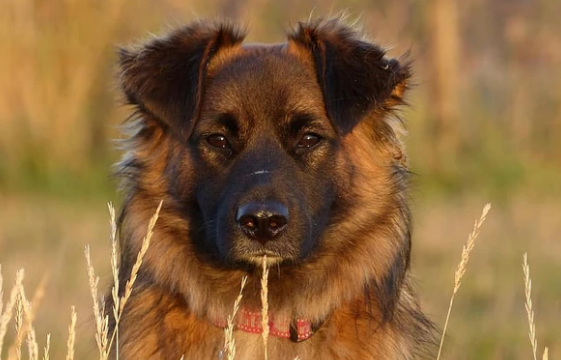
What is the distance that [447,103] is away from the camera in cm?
1582

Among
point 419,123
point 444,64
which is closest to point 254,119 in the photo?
point 419,123

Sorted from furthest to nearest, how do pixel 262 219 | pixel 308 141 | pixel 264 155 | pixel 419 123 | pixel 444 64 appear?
pixel 444 64, pixel 419 123, pixel 308 141, pixel 264 155, pixel 262 219

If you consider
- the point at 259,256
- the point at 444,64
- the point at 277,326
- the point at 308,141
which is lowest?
the point at 277,326

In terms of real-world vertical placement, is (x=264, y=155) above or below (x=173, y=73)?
below

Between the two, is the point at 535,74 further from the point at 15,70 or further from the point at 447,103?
the point at 15,70

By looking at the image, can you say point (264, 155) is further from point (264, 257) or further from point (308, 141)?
point (264, 257)

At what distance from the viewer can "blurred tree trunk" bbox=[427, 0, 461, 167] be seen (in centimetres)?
1564

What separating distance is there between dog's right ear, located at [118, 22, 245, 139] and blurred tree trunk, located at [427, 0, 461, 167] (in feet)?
36.0

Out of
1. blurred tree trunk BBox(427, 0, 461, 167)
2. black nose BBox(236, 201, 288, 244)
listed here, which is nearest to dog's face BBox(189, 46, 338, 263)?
black nose BBox(236, 201, 288, 244)

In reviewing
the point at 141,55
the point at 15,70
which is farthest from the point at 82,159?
the point at 141,55

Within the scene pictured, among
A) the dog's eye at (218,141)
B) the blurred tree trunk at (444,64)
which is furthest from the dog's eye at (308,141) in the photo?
the blurred tree trunk at (444,64)

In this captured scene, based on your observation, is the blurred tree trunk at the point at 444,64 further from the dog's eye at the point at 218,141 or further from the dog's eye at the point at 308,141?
the dog's eye at the point at 218,141

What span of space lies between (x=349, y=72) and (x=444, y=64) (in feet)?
39.0

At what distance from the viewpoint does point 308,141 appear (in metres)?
4.62
